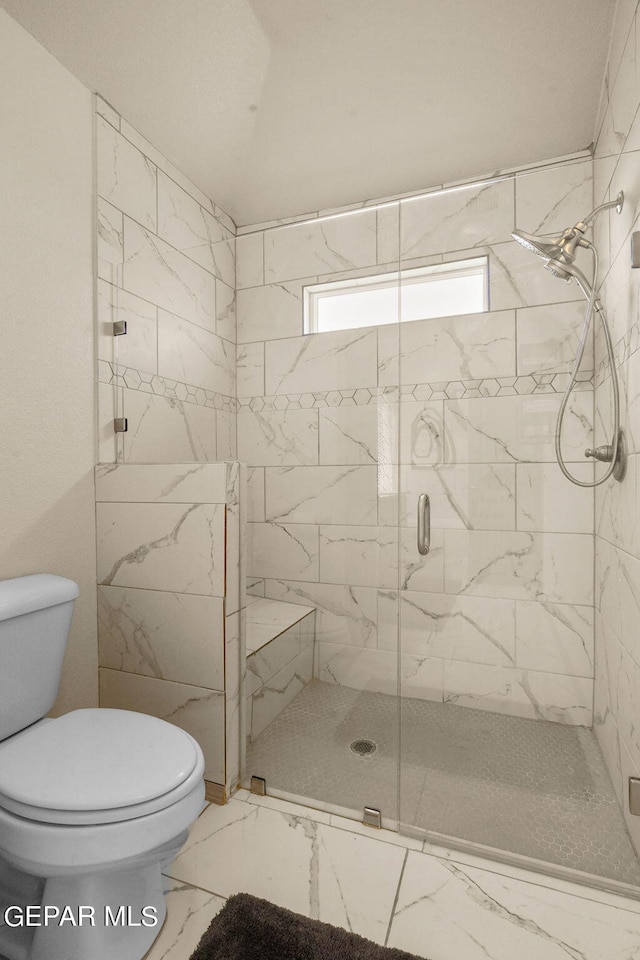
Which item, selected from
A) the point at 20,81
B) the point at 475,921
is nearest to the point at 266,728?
the point at 475,921

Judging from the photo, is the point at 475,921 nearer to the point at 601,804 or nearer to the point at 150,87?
the point at 601,804

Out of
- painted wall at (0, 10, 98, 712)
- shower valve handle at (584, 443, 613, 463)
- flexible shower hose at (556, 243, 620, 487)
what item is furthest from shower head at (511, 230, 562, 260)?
painted wall at (0, 10, 98, 712)

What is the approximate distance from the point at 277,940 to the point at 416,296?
1.80 m

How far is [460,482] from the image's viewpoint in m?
1.60

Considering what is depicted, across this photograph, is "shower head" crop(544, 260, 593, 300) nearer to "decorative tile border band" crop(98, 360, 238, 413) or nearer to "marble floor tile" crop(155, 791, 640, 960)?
"decorative tile border band" crop(98, 360, 238, 413)

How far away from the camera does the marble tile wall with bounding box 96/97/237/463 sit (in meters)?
1.85

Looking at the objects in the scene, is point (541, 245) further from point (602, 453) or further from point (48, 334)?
point (48, 334)

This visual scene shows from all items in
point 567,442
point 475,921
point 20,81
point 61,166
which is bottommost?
point 475,921

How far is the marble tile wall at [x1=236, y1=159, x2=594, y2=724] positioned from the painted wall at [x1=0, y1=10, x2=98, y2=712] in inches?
33.0

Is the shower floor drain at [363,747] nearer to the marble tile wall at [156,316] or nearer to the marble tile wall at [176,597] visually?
the marble tile wall at [176,597]

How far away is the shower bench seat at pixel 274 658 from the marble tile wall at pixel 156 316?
2.14ft

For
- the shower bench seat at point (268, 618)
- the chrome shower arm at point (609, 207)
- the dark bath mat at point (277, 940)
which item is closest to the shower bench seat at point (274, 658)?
the shower bench seat at point (268, 618)

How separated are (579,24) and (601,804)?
2438mm

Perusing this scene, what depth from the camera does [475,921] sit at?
120 centimetres
